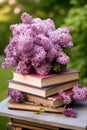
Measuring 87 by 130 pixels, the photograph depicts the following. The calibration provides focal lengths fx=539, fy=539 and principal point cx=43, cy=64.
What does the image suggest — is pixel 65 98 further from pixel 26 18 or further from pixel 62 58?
pixel 26 18

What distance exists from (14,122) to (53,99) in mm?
178

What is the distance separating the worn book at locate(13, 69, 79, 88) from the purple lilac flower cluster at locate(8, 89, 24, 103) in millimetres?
43

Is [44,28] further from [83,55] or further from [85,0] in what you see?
[85,0]

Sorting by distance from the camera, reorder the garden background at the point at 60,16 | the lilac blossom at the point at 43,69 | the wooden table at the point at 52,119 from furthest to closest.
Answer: the garden background at the point at 60,16, the lilac blossom at the point at 43,69, the wooden table at the point at 52,119

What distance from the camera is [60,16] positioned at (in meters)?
4.70

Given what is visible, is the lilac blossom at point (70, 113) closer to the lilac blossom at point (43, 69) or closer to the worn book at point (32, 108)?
the worn book at point (32, 108)

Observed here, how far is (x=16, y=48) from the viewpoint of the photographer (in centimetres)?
185

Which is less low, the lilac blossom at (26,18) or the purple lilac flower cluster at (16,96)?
the lilac blossom at (26,18)

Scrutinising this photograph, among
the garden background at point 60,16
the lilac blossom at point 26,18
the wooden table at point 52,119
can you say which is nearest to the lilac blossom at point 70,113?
the wooden table at point 52,119

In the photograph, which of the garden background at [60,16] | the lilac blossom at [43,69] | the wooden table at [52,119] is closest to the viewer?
the wooden table at [52,119]

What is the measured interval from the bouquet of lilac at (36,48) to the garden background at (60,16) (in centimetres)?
127

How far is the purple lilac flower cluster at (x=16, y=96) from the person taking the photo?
1.86m

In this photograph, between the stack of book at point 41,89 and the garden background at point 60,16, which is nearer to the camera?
the stack of book at point 41,89

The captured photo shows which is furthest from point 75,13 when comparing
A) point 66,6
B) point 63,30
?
point 63,30
